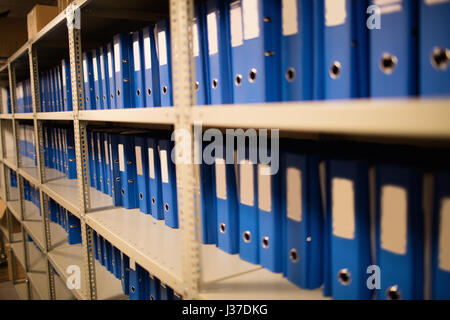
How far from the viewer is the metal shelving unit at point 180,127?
440 mm

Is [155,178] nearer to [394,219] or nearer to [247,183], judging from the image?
[247,183]

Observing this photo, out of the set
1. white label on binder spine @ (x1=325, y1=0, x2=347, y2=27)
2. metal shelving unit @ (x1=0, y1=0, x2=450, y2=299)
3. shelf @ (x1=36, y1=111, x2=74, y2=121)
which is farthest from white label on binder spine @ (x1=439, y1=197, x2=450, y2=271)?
shelf @ (x1=36, y1=111, x2=74, y2=121)

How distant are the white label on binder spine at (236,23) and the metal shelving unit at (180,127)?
0.10 meters

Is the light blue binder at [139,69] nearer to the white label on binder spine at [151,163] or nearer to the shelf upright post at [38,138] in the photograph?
the white label on binder spine at [151,163]

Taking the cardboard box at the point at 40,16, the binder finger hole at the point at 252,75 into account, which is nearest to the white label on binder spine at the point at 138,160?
the binder finger hole at the point at 252,75

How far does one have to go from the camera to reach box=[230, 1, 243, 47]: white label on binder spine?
790 mm

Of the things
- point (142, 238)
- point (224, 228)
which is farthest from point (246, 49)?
point (142, 238)

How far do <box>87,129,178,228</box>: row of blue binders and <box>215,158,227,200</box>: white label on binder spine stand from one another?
26 cm

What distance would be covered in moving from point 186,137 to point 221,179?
0.21 metres

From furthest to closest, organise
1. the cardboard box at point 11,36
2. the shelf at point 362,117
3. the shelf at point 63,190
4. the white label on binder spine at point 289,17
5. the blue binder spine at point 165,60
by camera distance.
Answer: the cardboard box at point 11,36 → the shelf at point 63,190 → the blue binder spine at point 165,60 → the white label on binder spine at point 289,17 → the shelf at point 362,117

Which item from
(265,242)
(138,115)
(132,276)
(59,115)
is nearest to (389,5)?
(265,242)

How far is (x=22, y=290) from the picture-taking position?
10.7 ft

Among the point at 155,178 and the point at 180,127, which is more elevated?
the point at 180,127

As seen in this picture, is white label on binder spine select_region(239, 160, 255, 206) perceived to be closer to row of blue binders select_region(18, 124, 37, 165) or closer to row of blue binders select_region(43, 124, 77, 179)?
row of blue binders select_region(43, 124, 77, 179)
